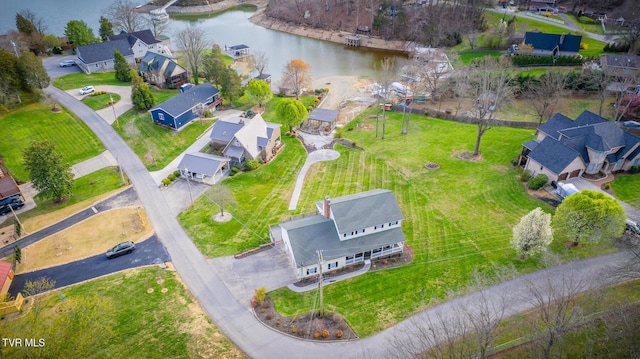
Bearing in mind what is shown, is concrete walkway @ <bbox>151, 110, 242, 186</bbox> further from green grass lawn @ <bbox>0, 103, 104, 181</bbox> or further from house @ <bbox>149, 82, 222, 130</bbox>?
green grass lawn @ <bbox>0, 103, 104, 181</bbox>

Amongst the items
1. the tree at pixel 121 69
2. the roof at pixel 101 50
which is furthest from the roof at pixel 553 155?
the roof at pixel 101 50

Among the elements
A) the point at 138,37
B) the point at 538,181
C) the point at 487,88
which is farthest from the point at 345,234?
the point at 138,37

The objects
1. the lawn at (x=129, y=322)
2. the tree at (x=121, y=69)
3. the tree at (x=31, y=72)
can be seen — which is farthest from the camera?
the tree at (x=121, y=69)

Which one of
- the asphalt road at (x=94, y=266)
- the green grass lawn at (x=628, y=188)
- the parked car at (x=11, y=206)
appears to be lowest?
the asphalt road at (x=94, y=266)

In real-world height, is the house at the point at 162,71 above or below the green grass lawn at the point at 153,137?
above

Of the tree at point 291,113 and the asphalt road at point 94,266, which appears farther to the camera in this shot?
the tree at point 291,113

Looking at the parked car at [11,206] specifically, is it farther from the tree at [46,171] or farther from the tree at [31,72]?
the tree at [31,72]

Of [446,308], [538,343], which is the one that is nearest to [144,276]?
[446,308]
